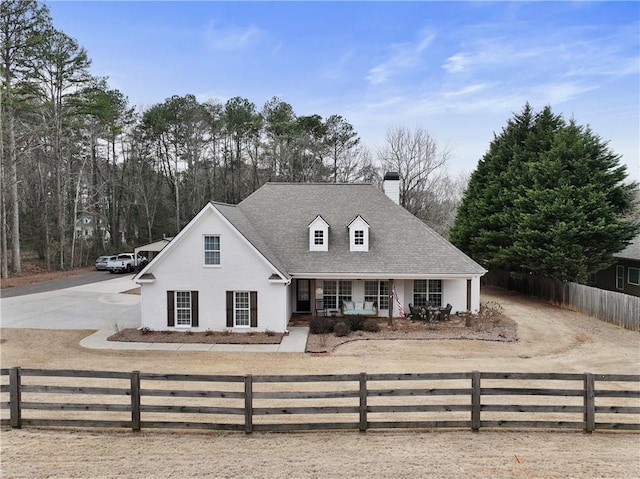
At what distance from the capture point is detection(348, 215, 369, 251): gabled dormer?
20734mm

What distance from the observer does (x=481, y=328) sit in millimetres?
18453

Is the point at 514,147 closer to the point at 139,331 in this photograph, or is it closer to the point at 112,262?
the point at 139,331

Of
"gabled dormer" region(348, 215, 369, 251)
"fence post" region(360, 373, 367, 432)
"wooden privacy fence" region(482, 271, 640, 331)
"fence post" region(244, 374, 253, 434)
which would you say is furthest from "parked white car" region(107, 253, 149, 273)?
"fence post" region(360, 373, 367, 432)

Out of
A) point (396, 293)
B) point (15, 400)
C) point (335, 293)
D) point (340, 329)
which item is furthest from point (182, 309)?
point (15, 400)

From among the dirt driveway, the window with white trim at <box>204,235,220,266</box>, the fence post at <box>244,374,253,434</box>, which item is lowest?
the dirt driveway

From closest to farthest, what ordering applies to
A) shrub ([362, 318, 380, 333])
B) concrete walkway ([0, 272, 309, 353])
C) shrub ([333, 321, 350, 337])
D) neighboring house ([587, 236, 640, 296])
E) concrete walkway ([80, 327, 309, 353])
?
concrete walkway ([80, 327, 309, 353]), concrete walkway ([0, 272, 309, 353]), shrub ([333, 321, 350, 337]), shrub ([362, 318, 380, 333]), neighboring house ([587, 236, 640, 296])

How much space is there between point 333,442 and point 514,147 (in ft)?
92.2

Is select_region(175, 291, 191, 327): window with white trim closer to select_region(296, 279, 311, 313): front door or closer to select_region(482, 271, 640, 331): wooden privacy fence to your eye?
select_region(296, 279, 311, 313): front door

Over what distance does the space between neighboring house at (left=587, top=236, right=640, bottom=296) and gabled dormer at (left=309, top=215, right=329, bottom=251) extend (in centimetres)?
1795

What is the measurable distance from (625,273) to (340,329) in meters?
20.9

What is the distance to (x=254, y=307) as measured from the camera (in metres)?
17.9

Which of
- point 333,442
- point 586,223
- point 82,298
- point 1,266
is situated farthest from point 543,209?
point 1,266

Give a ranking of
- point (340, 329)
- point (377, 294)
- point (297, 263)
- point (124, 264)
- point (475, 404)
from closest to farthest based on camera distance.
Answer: point (475, 404) < point (340, 329) < point (297, 263) < point (377, 294) < point (124, 264)

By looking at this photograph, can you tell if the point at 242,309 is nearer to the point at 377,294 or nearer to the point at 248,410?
the point at 377,294
